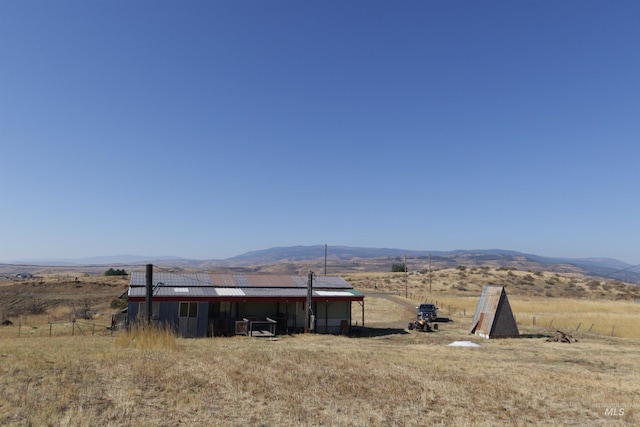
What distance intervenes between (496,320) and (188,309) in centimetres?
2209

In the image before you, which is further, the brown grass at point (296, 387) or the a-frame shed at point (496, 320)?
the a-frame shed at point (496, 320)

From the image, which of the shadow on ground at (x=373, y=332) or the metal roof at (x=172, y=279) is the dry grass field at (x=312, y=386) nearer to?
the shadow on ground at (x=373, y=332)

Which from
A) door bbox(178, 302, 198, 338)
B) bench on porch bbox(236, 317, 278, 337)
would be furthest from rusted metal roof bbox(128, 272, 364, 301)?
bench on porch bbox(236, 317, 278, 337)

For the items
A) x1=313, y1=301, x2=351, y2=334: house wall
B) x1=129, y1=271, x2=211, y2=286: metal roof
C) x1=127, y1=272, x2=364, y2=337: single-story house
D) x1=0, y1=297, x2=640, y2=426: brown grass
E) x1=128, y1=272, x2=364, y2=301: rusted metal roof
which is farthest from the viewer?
x1=313, y1=301, x2=351, y2=334: house wall

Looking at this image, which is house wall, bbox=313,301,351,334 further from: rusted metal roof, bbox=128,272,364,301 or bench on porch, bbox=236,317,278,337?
bench on porch, bbox=236,317,278,337

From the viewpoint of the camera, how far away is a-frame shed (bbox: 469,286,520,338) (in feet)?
101

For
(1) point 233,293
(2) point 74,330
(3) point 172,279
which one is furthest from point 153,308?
(2) point 74,330

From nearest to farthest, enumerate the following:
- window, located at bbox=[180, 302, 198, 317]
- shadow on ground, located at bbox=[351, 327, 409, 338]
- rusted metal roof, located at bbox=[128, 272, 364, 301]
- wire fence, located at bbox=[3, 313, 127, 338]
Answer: wire fence, located at bbox=[3, 313, 127, 338] → window, located at bbox=[180, 302, 198, 317] → rusted metal roof, located at bbox=[128, 272, 364, 301] → shadow on ground, located at bbox=[351, 327, 409, 338]

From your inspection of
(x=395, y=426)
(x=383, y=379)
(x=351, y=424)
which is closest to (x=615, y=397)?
(x=383, y=379)

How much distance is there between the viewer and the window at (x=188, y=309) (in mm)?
30047

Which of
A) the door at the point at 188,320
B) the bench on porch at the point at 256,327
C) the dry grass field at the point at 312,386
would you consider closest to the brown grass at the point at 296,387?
the dry grass field at the point at 312,386

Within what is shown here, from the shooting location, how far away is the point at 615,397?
12.7 meters

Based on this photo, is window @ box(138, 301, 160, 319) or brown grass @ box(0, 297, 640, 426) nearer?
brown grass @ box(0, 297, 640, 426)

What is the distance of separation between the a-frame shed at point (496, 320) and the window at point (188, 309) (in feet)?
68.0
